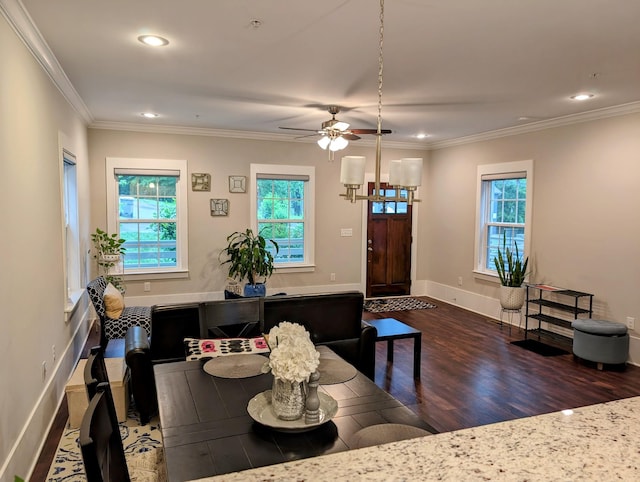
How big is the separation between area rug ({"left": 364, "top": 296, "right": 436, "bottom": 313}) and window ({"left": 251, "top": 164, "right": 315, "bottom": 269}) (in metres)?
1.14

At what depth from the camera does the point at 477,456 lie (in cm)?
92

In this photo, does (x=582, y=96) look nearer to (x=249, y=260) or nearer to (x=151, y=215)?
(x=249, y=260)

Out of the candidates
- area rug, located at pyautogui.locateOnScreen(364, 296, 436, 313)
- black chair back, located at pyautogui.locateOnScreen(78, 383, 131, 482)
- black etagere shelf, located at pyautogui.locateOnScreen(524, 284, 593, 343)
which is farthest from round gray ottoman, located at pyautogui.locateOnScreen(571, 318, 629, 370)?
black chair back, located at pyautogui.locateOnScreen(78, 383, 131, 482)

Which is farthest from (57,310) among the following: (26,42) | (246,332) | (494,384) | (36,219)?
(494,384)

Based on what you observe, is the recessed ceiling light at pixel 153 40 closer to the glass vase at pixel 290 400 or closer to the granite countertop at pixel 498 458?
the glass vase at pixel 290 400

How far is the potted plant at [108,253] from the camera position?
5684 mm

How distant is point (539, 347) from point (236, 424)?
434 cm

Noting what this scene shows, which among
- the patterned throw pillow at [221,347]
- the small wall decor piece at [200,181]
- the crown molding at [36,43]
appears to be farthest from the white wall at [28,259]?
the small wall decor piece at [200,181]

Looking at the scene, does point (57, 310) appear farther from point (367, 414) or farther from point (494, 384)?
point (494, 384)

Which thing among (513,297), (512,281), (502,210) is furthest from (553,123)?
(513,297)

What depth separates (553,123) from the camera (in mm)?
5367

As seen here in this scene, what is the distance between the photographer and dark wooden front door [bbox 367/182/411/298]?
745 centimetres

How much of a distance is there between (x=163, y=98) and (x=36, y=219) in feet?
6.69

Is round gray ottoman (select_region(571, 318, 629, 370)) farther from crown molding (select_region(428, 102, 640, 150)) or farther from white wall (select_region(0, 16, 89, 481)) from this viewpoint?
white wall (select_region(0, 16, 89, 481))
